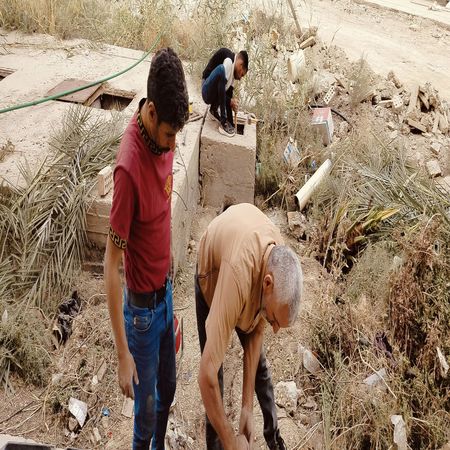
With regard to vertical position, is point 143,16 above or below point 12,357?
above

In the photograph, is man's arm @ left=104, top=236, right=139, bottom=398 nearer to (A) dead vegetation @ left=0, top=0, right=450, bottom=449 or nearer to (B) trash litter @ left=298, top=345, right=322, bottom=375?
(A) dead vegetation @ left=0, top=0, right=450, bottom=449

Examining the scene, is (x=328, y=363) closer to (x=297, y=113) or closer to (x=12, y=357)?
(x=12, y=357)

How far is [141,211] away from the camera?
2.18 metres

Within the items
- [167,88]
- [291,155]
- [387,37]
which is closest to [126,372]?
[167,88]

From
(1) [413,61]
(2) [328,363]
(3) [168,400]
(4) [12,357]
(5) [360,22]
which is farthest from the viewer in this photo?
Result: (5) [360,22]

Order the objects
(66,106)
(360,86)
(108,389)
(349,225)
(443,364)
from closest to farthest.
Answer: (443,364) → (108,389) → (349,225) → (66,106) → (360,86)

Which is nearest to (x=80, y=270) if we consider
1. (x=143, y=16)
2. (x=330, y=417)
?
(x=330, y=417)

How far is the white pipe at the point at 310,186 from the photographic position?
5.43 meters

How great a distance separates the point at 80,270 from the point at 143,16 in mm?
4384

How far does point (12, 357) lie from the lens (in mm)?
3404

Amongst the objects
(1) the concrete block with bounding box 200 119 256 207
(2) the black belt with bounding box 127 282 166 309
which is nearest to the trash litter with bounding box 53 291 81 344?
(2) the black belt with bounding box 127 282 166 309

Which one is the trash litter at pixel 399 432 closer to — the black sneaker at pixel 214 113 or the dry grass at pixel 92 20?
the black sneaker at pixel 214 113

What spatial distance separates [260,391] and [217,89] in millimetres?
2992

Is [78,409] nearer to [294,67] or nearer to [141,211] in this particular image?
[141,211]
